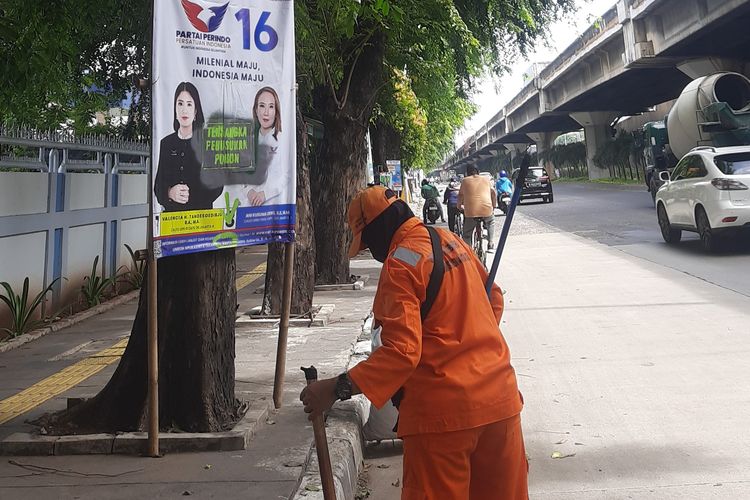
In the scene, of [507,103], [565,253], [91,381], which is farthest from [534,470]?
[507,103]

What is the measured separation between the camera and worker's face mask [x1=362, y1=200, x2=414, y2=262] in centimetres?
321

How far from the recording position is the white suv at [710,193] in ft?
45.8

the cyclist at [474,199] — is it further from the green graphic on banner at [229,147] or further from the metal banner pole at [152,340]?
the metal banner pole at [152,340]

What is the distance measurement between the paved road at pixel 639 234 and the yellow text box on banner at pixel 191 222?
7.68 metres

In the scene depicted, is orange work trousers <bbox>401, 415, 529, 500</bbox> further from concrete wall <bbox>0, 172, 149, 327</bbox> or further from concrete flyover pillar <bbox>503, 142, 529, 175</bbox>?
concrete flyover pillar <bbox>503, 142, 529, 175</bbox>

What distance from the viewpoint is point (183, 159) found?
495 cm

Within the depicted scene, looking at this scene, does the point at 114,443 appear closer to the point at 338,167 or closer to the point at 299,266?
the point at 299,266

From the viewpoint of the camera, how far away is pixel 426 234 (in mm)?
3117

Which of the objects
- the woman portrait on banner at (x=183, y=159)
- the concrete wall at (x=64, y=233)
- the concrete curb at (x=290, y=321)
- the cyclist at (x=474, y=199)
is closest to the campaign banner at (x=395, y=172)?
the cyclist at (x=474, y=199)

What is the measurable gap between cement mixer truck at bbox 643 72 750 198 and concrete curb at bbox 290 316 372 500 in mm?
15584

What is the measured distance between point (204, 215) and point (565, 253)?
12.9 metres

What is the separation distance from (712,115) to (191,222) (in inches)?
679

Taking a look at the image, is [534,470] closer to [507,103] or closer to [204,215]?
[204,215]

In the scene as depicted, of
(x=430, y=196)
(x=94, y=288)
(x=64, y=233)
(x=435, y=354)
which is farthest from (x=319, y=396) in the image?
(x=430, y=196)
